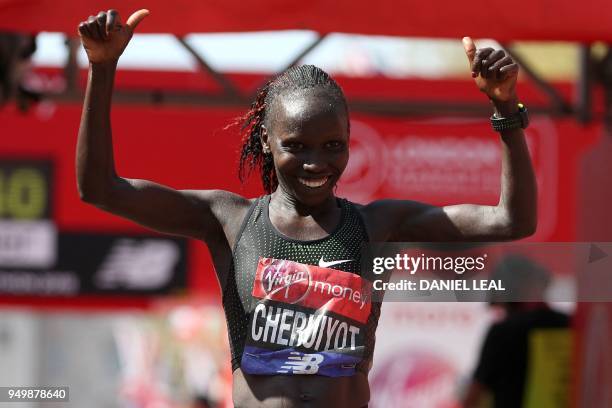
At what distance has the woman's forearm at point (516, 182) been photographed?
2.71m

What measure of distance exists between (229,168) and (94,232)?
77cm

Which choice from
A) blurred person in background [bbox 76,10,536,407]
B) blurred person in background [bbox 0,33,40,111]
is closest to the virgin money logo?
blurred person in background [bbox 76,10,536,407]

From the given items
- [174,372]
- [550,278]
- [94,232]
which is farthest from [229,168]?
[174,372]

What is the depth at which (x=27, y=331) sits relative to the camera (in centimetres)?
935

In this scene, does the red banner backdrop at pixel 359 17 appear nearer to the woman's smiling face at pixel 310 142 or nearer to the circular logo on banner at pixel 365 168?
the woman's smiling face at pixel 310 142

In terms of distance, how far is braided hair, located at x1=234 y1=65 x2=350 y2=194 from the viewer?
9.24 ft

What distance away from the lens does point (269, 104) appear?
2875 millimetres

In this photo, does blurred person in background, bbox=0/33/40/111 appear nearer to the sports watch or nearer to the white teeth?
the white teeth

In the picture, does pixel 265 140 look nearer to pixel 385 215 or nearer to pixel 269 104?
pixel 269 104

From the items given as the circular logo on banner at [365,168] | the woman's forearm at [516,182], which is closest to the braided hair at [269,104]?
the woman's forearm at [516,182]

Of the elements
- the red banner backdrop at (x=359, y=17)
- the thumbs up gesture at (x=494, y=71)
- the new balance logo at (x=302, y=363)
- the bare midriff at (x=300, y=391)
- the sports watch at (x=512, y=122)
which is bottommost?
the bare midriff at (x=300, y=391)

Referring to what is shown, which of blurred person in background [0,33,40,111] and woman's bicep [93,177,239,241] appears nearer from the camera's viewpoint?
woman's bicep [93,177,239,241]

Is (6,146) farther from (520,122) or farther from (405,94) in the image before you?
(520,122)

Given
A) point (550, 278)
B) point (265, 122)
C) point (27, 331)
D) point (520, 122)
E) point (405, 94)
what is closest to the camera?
point (520, 122)
